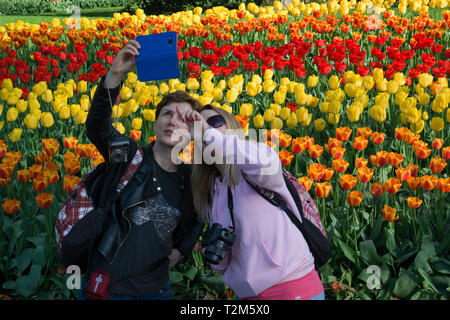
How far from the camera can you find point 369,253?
3523 mm

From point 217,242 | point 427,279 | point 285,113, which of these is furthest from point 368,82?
point 217,242

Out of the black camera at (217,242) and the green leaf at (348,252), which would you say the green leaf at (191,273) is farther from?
the black camera at (217,242)

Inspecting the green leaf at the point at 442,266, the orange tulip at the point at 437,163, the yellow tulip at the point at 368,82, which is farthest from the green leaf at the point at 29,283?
the yellow tulip at the point at 368,82

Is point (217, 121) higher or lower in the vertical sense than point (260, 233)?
higher

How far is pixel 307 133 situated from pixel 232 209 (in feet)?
8.18

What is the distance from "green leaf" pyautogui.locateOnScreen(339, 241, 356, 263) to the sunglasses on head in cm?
139

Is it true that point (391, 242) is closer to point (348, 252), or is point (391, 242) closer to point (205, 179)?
point (348, 252)

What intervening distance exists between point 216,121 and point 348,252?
146 cm

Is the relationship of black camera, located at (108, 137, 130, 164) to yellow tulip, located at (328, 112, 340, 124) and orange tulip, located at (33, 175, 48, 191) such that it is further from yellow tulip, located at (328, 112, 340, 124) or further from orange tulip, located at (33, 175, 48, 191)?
yellow tulip, located at (328, 112, 340, 124)

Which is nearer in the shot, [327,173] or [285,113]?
[327,173]

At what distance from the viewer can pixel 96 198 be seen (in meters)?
2.81

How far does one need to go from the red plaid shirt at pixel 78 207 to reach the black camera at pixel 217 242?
22.2 inches

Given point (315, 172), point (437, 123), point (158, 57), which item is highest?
point (158, 57)

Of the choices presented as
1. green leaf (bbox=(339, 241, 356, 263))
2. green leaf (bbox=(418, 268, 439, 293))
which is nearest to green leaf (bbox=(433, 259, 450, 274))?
green leaf (bbox=(418, 268, 439, 293))
